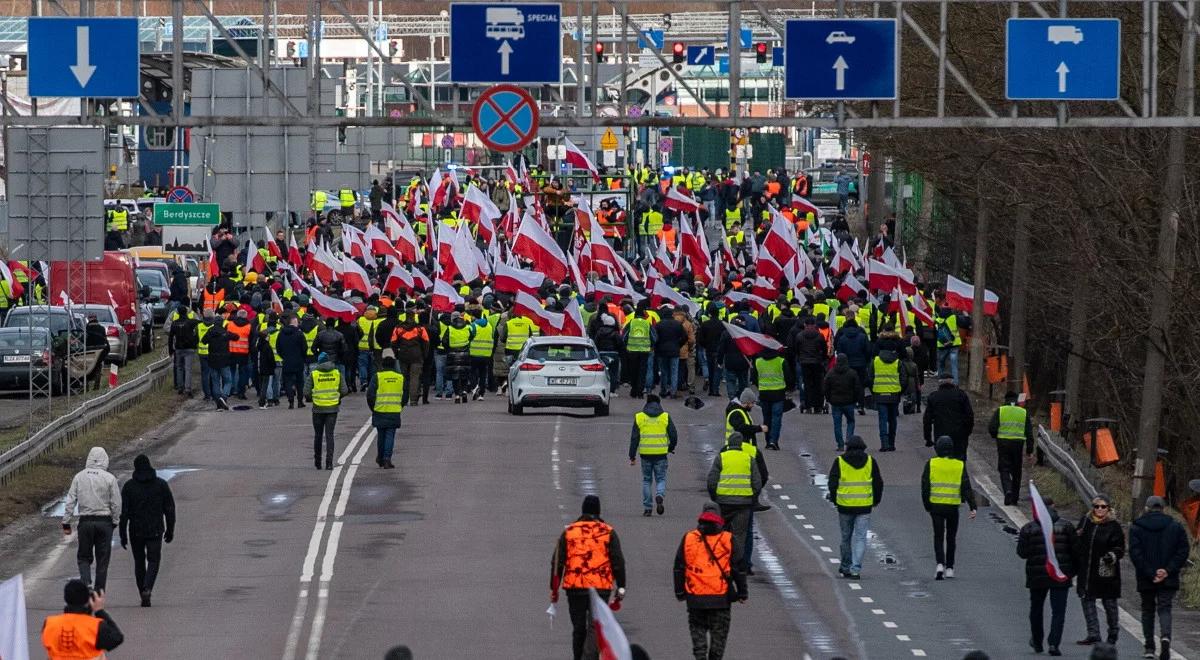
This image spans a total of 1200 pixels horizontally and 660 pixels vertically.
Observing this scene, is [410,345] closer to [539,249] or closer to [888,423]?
[539,249]

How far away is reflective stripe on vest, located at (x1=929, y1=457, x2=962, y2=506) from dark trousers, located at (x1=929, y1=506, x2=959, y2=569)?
0.34 ft

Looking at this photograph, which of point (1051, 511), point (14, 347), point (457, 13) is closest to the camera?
point (1051, 511)

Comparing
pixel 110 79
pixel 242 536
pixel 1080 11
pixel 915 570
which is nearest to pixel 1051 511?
pixel 915 570

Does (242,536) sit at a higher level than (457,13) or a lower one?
lower

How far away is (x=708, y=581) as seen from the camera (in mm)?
17156

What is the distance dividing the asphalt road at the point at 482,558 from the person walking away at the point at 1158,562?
22.0 inches

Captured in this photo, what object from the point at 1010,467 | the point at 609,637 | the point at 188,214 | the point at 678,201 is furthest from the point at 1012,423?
the point at 188,214

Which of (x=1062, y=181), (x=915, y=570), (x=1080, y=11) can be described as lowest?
(x=915, y=570)

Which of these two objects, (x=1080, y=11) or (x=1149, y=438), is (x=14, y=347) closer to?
(x=1080, y=11)

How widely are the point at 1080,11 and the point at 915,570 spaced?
47.0 ft

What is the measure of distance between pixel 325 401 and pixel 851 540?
9034 millimetres

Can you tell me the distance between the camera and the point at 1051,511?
20188mm

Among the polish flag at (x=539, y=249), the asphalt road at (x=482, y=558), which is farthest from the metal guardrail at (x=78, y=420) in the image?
the polish flag at (x=539, y=249)

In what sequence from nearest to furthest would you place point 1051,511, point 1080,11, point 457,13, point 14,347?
point 1051,511
point 457,13
point 1080,11
point 14,347
